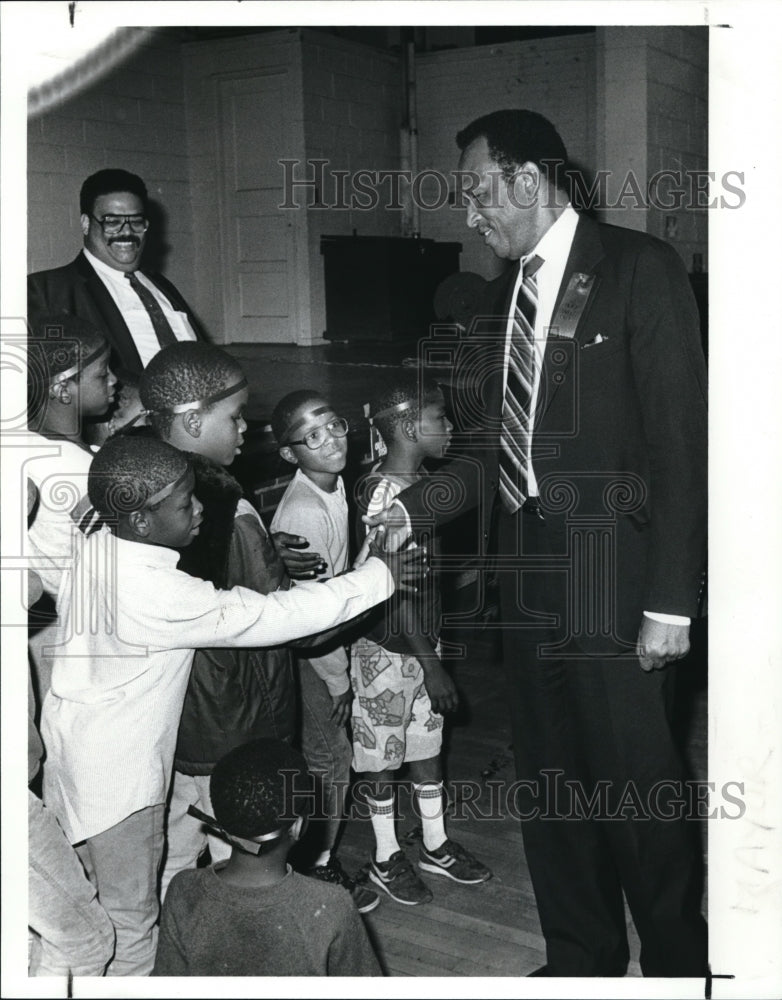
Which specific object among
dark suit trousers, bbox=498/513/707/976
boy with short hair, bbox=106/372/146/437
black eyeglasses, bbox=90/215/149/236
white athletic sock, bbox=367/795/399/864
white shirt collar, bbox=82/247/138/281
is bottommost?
white athletic sock, bbox=367/795/399/864

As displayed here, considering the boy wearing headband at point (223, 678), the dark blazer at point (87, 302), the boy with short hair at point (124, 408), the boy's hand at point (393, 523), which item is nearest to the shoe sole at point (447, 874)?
the boy wearing headband at point (223, 678)

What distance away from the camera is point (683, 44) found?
7.05 metres

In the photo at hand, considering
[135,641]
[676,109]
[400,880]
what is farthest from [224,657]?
[676,109]

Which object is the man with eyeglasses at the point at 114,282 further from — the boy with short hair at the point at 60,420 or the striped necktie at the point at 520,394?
the striped necktie at the point at 520,394

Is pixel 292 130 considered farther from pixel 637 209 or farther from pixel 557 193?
pixel 557 193

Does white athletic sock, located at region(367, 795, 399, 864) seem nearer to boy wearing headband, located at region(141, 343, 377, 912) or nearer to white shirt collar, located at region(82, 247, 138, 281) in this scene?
boy wearing headband, located at region(141, 343, 377, 912)

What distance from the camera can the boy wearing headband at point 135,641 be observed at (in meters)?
1.90

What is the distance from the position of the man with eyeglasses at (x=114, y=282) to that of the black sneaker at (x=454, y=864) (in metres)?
1.55

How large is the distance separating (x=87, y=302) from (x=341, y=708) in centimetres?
139

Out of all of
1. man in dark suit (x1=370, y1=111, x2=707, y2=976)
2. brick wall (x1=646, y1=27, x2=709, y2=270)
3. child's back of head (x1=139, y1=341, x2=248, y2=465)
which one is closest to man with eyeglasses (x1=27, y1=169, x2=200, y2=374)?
child's back of head (x1=139, y1=341, x2=248, y2=465)

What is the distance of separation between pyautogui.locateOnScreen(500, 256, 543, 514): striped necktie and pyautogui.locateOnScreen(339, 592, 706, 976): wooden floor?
1043 mm

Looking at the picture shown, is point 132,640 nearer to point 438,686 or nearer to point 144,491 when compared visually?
point 144,491

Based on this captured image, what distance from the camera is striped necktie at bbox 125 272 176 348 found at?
10.0 feet
